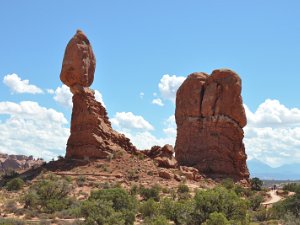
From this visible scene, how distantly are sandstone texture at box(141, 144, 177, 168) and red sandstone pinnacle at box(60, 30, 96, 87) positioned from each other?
32.8 feet

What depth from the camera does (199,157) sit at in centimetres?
5409

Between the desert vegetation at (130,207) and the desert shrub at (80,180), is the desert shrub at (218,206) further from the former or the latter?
the desert shrub at (80,180)

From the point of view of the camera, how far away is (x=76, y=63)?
156 ft

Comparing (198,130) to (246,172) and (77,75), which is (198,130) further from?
(77,75)

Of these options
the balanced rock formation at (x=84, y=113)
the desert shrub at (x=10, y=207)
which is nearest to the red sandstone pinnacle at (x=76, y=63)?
the balanced rock formation at (x=84, y=113)

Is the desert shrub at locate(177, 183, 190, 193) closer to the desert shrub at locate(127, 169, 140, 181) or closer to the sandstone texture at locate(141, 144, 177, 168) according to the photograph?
the desert shrub at locate(127, 169, 140, 181)

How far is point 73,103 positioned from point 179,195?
1569 cm

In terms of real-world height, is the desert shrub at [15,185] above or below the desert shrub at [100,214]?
above

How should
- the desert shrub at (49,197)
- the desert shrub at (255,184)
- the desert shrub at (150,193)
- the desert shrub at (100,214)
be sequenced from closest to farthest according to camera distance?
the desert shrub at (100,214) < the desert shrub at (49,197) < the desert shrub at (150,193) < the desert shrub at (255,184)

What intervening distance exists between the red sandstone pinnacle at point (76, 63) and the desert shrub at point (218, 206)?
23.6 m

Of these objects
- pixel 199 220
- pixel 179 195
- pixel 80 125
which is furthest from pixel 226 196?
pixel 80 125

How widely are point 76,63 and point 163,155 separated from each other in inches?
504

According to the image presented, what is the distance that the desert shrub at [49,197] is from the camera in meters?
32.3

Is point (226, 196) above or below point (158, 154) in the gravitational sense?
below
